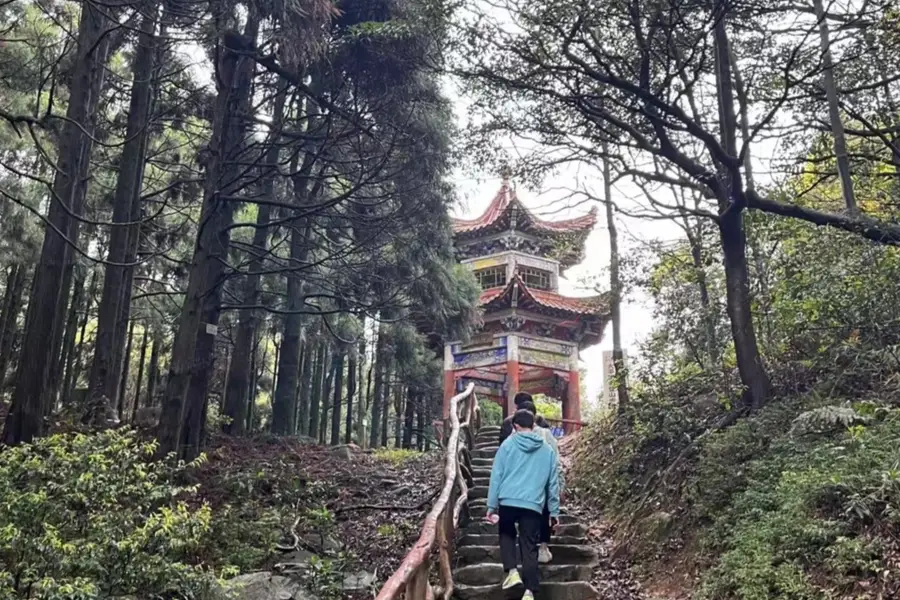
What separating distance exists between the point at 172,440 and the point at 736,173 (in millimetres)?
6180

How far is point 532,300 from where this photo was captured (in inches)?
758

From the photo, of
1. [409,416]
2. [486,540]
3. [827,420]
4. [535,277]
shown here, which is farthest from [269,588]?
[409,416]

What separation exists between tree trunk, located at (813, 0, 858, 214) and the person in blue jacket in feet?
13.1

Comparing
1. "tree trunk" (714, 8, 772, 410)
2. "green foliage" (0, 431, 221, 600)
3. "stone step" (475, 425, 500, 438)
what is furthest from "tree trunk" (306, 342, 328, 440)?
"green foliage" (0, 431, 221, 600)

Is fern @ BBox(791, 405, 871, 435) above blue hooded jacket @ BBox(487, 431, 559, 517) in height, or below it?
above

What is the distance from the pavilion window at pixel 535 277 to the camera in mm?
21389

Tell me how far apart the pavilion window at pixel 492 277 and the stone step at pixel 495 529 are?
14.3m

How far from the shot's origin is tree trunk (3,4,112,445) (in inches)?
254

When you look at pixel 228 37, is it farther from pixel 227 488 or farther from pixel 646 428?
pixel 646 428

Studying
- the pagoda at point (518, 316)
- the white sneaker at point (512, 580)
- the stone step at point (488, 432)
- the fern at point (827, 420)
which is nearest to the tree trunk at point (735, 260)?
the fern at point (827, 420)

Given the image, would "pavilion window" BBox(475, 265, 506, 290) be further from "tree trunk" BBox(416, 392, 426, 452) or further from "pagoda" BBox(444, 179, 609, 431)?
"tree trunk" BBox(416, 392, 426, 452)

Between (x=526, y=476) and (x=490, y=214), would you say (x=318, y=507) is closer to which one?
(x=526, y=476)

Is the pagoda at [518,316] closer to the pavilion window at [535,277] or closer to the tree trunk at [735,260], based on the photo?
the pavilion window at [535,277]

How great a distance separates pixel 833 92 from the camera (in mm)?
6766
